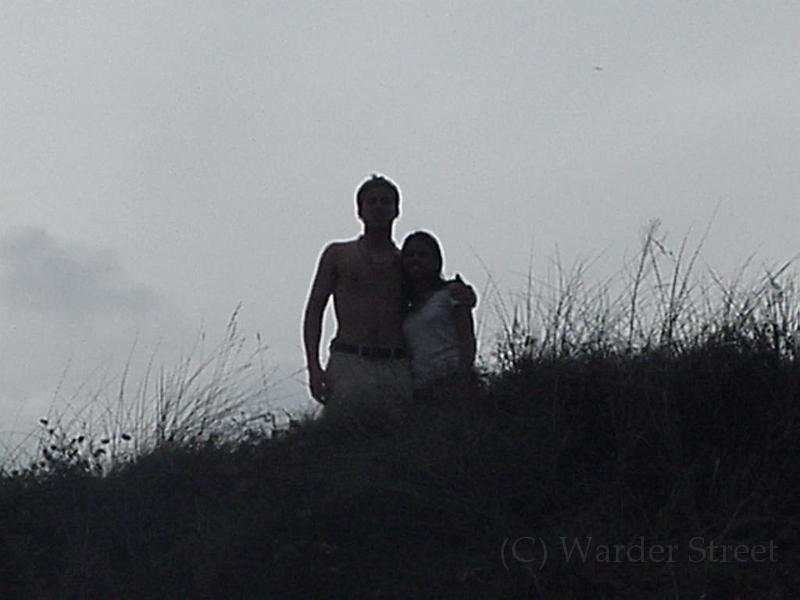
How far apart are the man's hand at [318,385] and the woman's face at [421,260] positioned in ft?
2.72

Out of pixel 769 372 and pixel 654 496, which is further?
pixel 769 372

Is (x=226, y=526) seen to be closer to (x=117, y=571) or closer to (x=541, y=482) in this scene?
(x=117, y=571)

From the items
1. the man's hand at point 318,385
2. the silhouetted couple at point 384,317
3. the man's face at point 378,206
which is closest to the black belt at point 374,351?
the silhouetted couple at point 384,317

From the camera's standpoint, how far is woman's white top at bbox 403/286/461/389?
28.5ft

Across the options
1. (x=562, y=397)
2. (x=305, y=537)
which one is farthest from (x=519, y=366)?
(x=305, y=537)

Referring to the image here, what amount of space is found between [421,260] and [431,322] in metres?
0.38

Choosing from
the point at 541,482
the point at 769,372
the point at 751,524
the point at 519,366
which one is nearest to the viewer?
the point at 751,524

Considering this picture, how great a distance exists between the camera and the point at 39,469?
819 centimetres

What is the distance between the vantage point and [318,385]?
900cm

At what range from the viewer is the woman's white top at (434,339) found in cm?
868

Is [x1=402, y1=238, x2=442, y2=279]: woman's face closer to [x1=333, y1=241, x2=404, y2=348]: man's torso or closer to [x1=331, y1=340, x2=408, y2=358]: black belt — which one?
[x1=333, y1=241, x2=404, y2=348]: man's torso

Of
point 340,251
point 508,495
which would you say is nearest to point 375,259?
point 340,251

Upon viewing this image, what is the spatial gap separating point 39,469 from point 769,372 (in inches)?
156

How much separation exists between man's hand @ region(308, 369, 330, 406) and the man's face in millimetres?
984
